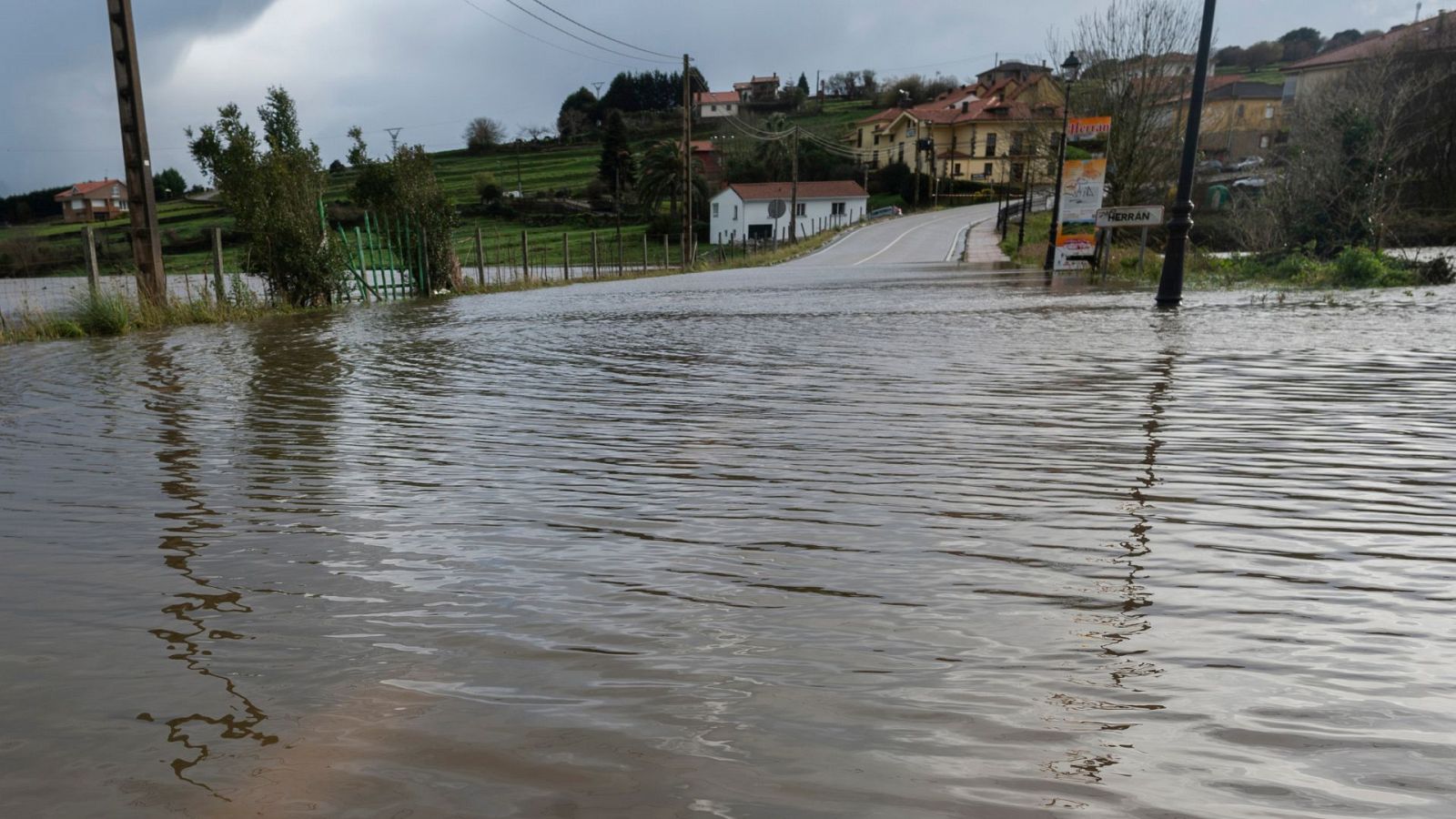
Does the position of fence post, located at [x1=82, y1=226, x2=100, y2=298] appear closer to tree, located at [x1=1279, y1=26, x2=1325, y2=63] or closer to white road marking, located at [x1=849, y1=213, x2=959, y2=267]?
white road marking, located at [x1=849, y1=213, x2=959, y2=267]

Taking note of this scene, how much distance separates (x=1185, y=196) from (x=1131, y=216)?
4857 millimetres

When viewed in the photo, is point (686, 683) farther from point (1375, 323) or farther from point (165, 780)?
point (1375, 323)

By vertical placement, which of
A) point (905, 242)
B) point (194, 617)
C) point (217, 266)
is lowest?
point (194, 617)

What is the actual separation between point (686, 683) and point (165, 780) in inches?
39.5

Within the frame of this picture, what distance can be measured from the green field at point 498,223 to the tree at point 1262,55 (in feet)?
190

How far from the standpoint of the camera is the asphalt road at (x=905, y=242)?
4909cm

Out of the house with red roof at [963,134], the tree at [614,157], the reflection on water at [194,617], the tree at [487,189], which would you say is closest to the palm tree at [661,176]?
the tree at [614,157]

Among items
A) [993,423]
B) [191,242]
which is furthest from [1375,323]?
[191,242]

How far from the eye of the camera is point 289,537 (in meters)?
3.34

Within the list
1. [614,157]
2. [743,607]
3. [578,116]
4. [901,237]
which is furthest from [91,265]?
[578,116]

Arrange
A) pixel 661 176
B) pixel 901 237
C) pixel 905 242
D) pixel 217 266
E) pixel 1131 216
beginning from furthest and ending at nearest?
pixel 661 176 < pixel 901 237 < pixel 905 242 < pixel 1131 216 < pixel 217 266

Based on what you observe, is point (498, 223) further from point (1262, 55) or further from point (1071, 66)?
point (1262, 55)

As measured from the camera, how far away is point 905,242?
6181 cm

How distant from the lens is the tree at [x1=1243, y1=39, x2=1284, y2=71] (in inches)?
5778
